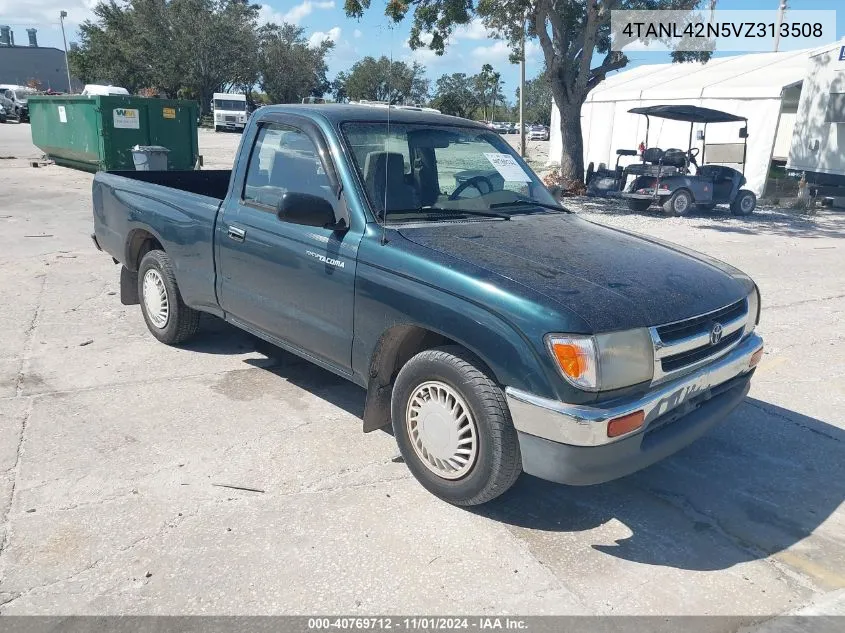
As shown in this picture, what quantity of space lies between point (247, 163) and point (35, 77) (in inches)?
4036

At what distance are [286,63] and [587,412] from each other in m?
58.6

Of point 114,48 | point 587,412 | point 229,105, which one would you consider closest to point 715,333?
point 587,412

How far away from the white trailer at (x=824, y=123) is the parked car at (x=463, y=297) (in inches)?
657

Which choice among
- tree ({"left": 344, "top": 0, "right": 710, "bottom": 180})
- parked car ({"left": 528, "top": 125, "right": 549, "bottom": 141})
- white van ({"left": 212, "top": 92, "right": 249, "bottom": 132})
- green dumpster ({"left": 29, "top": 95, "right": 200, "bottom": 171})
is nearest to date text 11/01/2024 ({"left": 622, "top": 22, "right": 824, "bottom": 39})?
tree ({"left": 344, "top": 0, "right": 710, "bottom": 180})

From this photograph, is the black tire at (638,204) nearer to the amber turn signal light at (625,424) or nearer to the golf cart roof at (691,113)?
the golf cart roof at (691,113)

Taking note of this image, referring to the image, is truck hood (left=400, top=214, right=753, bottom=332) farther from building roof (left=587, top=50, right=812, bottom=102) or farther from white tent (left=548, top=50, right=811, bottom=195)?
building roof (left=587, top=50, right=812, bottom=102)

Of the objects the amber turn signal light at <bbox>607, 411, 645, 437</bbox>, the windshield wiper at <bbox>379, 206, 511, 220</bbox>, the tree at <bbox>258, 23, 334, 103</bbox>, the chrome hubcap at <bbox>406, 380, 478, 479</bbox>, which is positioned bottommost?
the chrome hubcap at <bbox>406, 380, 478, 479</bbox>

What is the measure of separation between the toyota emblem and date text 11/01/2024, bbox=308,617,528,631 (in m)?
1.58

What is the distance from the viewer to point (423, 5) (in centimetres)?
1622

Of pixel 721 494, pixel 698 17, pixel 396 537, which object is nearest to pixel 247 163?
pixel 396 537

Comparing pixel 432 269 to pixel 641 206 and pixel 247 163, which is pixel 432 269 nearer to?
pixel 247 163

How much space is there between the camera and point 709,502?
3666 millimetres

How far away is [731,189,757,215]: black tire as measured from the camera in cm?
1548

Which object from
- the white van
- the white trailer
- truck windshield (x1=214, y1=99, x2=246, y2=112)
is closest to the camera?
the white trailer
